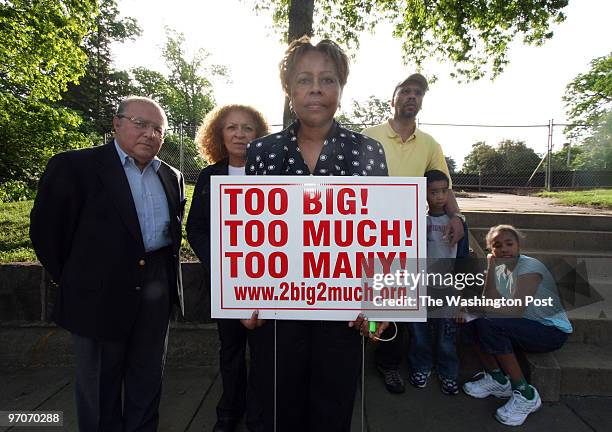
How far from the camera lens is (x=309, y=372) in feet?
5.31

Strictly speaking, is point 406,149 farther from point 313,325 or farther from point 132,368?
point 132,368

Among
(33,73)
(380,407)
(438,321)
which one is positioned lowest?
(380,407)

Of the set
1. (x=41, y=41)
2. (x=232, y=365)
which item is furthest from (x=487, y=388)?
(x=41, y=41)

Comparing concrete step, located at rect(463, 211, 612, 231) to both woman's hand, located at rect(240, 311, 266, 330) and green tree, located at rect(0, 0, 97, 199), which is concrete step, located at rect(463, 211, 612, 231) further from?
green tree, located at rect(0, 0, 97, 199)

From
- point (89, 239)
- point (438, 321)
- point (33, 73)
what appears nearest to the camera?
point (89, 239)

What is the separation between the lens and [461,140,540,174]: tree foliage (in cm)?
1057

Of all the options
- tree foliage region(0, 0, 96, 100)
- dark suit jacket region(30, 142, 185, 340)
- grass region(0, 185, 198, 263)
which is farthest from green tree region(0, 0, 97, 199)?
dark suit jacket region(30, 142, 185, 340)

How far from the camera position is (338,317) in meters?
1.55

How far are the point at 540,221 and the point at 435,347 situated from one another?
10.2 feet

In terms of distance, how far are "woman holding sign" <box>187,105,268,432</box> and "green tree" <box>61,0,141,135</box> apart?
26469 millimetres

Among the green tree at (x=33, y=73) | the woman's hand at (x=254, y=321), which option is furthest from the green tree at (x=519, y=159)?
the woman's hand at (x=254, y=321)

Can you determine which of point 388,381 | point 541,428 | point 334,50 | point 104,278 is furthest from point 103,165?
point 541,428

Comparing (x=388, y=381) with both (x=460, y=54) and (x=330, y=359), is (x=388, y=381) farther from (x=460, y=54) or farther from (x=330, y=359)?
(x=460, y=54)

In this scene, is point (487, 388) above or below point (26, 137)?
below
